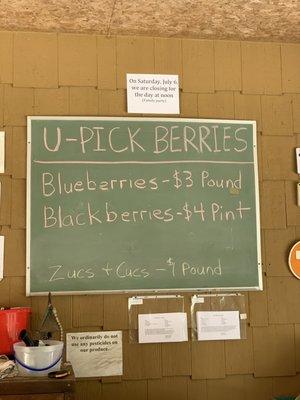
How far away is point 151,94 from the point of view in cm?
293

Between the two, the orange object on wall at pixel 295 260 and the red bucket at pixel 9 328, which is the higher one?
the orange object on wall at pixel 295 260

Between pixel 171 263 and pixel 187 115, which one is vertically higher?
pixel 187 115

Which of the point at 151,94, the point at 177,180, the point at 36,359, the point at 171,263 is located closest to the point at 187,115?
the point at 151,94

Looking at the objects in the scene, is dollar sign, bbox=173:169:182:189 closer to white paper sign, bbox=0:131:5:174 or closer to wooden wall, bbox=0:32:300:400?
wooden wall, bbox=0:32:300:400

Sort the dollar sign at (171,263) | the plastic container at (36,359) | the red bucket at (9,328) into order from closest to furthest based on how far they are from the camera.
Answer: the plastic container at (36,359), the red bucket at (9,328), the dollar sign at (171,263)

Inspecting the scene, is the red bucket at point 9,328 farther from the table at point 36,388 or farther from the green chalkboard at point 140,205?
the table at point 36,388

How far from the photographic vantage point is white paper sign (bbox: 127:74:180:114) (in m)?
2.92

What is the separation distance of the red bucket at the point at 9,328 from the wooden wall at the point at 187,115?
196 millimetres

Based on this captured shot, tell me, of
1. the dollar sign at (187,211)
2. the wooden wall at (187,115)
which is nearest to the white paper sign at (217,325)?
the wooden wall at (187,115)

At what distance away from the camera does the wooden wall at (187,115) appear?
108 inches

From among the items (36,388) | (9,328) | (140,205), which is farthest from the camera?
(140,205)

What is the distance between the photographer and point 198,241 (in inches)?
113

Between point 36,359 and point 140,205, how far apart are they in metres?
1.01

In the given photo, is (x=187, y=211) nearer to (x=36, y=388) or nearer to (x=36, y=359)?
(x=36, y=359)
